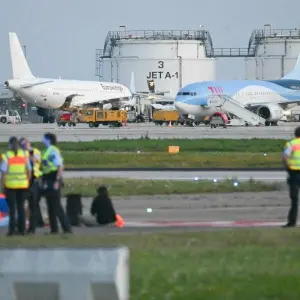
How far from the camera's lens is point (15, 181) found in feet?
65.8

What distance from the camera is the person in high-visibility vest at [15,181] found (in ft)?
65.8

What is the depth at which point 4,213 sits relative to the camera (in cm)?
2334

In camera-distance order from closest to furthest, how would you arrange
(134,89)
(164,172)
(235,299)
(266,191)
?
(235,299) < (266,191) < (164,172) < (134,89)

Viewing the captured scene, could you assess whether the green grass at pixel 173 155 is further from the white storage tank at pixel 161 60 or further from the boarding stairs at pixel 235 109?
the white storage tank at pixel 161 60

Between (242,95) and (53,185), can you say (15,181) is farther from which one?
(242,95)

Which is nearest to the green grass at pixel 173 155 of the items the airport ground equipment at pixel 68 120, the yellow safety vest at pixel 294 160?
the yellow safety vest at pixel 294 160

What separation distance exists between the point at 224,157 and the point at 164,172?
649 centimetres

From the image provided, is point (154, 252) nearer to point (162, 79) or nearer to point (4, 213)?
point (4, 213)

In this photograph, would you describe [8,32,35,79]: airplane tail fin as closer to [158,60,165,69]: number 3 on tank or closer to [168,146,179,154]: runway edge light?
[158,60,165,69]: number 3 on tank

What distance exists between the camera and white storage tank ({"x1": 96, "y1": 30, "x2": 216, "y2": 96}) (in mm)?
144000

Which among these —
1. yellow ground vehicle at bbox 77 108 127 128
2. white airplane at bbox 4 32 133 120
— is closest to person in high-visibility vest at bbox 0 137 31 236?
yellow ground vehicle at bbox 77 108 127 128

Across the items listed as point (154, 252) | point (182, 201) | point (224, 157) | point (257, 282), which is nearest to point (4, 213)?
point (182, 201)

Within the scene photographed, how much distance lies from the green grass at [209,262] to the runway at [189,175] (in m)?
14.5

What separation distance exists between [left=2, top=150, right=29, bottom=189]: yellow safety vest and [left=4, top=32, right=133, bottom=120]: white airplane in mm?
92301
